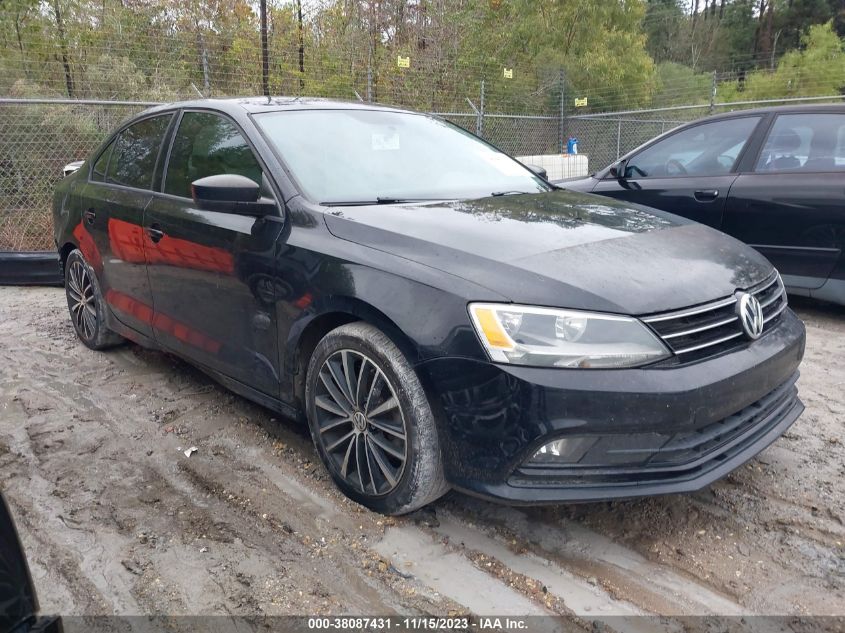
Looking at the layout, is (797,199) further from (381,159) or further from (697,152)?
(381,159)

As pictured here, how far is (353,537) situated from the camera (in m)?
2.50

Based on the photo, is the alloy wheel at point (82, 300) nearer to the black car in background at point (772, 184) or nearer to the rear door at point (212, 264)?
the rear door at point (212, 264)

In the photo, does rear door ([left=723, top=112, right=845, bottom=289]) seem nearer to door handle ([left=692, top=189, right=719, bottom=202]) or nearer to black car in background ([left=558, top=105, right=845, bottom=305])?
black car in background ([left=558, top=105, right=845, bottom=305])

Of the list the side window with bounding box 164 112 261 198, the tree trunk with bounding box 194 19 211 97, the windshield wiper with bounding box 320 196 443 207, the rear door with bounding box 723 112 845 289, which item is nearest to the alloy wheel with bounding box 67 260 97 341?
the side window with bounding box 164 112 261 198

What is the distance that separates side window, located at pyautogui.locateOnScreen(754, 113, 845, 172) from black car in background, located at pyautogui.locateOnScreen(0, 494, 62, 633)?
524 cm

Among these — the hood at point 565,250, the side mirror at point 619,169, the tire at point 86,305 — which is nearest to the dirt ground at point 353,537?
the hood at point 565,250

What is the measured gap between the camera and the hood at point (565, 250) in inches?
88.0

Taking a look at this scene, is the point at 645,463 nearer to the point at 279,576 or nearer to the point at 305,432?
the point at 279,576

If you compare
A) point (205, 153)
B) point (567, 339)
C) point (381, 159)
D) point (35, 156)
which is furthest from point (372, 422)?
point (35, 156)

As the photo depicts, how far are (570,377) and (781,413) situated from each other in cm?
110

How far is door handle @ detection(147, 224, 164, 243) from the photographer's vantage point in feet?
11.6

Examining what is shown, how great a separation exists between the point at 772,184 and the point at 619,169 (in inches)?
50.4

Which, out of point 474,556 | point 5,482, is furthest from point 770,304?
point 5,482

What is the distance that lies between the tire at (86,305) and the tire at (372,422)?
7.69 feet
